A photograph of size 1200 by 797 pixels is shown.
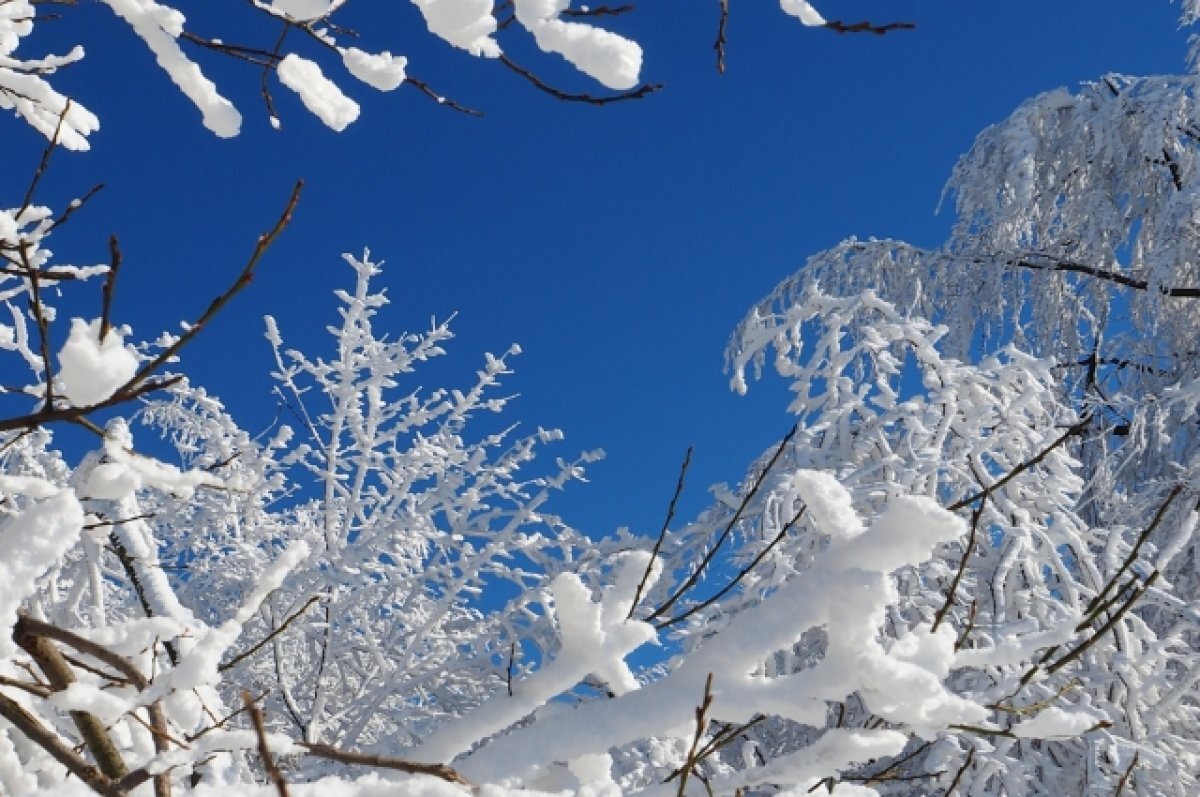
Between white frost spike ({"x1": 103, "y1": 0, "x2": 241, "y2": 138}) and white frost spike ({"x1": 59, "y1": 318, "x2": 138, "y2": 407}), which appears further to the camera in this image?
white frost spike ({"x1": 103, "y1": 0, "x2": 241, "y2": 138})

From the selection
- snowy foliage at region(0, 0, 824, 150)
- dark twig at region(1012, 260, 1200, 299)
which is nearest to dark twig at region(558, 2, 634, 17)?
snowy foliage at region(0, 0, 824, 150)

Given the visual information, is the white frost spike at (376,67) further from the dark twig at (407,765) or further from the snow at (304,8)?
the dark twig at (407,765)

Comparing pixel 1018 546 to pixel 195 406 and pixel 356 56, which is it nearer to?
pixel 356 56

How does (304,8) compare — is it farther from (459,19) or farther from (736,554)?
(736,554)

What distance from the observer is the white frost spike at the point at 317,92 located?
1598 mm

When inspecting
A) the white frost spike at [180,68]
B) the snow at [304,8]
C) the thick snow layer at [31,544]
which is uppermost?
the white frost spike at [180,68]

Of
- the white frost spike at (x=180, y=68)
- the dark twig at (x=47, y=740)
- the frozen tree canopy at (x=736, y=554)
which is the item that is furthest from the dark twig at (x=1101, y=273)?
the dark twig at (x=47, y=740)

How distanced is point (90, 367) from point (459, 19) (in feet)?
2.48

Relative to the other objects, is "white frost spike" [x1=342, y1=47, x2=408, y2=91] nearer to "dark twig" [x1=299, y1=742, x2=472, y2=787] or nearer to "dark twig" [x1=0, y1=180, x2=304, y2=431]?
"dark twig" [x1=0, y1=180, x2=304, y2=431]

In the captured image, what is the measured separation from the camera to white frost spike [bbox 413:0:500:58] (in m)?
1.41

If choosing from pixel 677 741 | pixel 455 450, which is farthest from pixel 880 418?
pixel 455 450

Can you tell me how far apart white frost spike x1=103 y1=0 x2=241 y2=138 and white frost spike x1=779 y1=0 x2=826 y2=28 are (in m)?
0.90

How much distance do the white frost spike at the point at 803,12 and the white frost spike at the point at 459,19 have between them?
46 centimetres

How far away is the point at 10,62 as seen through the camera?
208 cm
